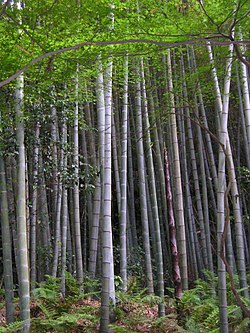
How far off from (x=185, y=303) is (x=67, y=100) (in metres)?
2.55

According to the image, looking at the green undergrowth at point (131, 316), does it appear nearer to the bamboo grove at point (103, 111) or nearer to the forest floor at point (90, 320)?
the forest floor at point (90, 320)

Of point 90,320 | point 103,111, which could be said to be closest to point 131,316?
point 90,320

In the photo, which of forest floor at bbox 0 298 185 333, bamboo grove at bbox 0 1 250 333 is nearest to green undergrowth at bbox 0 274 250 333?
forest floor at bbox 0 298 185 333

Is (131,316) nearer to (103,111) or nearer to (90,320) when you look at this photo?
(90,320)

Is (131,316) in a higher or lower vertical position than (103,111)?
lower

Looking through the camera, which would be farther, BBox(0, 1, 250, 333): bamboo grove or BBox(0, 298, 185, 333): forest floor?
BBox(0, 298, 185, 333): forest floor

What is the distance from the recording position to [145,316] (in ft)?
16.1

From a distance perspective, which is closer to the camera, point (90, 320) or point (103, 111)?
point (90, 320)

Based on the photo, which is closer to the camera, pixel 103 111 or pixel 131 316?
pixel 131 316

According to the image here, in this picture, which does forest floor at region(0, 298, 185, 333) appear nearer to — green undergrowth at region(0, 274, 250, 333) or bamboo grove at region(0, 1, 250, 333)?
green undergrowth at region(0, 274, 250, 333)

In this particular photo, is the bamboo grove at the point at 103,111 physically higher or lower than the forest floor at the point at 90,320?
higher

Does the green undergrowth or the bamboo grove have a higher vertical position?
the bamboo grove

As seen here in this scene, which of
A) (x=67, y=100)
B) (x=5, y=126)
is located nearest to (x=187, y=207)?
(x=67, y=100)

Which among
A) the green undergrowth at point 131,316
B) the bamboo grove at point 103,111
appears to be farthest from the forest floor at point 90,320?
the bamboo grove at point 103,111
